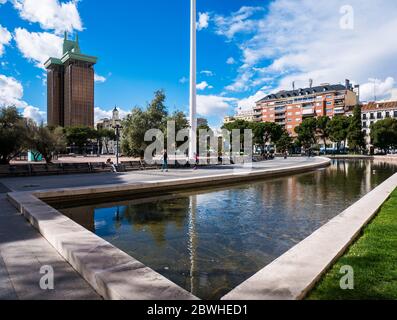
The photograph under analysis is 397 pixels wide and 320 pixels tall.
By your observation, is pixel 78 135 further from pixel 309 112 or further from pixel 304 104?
pixel 304 104

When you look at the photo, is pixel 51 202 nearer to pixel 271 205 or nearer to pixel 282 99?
pixel 271 205

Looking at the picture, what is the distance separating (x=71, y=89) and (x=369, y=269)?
461ft

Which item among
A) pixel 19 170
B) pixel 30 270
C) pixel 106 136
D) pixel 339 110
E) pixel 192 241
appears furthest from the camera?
pixel 106 136

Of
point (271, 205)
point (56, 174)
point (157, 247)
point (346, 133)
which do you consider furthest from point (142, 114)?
point (346, 133)

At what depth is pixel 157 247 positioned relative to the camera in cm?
666

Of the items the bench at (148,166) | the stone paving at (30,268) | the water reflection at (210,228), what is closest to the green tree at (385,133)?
the bench at (148,166)

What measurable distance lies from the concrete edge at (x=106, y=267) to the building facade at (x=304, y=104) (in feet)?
345

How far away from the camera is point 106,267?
4.16 meters

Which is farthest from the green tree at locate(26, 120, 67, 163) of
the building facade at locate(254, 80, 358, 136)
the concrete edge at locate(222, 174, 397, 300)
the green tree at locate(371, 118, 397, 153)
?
the building facade at locate(254, 80, 358, 136)

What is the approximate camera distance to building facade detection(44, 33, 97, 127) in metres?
129

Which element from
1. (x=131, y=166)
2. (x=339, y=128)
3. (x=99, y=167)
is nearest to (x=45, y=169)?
(x=99, y=167)

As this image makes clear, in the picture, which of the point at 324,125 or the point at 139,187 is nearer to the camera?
the point at 139,187

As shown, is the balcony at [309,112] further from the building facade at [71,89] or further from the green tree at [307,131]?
the building facade at [71,89]
